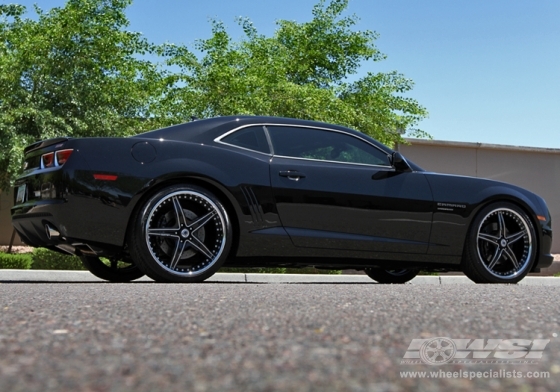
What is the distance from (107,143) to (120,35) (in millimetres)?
14945

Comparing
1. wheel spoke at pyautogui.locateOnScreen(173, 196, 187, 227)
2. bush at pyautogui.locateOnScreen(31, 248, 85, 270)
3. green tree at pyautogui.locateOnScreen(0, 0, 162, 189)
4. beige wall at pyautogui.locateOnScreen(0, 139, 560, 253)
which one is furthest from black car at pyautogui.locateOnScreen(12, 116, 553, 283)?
beige wall at pyautogui.locateOnScreen(0, 139, 560, 253)

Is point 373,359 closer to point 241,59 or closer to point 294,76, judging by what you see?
point 241,59

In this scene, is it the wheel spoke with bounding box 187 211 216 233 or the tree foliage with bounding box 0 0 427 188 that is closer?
the wheel spoke with bounding box 187 211 216 233

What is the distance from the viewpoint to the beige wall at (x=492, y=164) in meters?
26.3

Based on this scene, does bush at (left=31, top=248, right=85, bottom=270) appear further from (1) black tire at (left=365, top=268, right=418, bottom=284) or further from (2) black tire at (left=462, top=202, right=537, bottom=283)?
(2) black tire at (left=462, top=202, right=537, bottom=283)

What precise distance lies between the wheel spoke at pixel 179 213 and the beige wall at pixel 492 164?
2034cm

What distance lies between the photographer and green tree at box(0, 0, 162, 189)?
65.7ft

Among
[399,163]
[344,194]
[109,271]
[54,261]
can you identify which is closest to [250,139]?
[344,194]

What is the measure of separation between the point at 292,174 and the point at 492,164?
21.7 meters

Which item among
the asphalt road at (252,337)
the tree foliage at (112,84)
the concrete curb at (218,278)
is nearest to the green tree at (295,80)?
the tree foliage at (112,84)

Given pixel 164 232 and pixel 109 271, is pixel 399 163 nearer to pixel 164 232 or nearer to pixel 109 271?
pixel 164 232

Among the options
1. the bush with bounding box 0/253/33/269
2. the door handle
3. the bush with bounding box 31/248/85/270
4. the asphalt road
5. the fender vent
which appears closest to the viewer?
the asphalt road

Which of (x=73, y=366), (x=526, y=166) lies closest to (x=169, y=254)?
(x=73, y=366)

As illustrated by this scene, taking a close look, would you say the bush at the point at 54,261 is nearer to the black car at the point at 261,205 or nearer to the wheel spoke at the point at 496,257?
the black car at the point at 261,205
